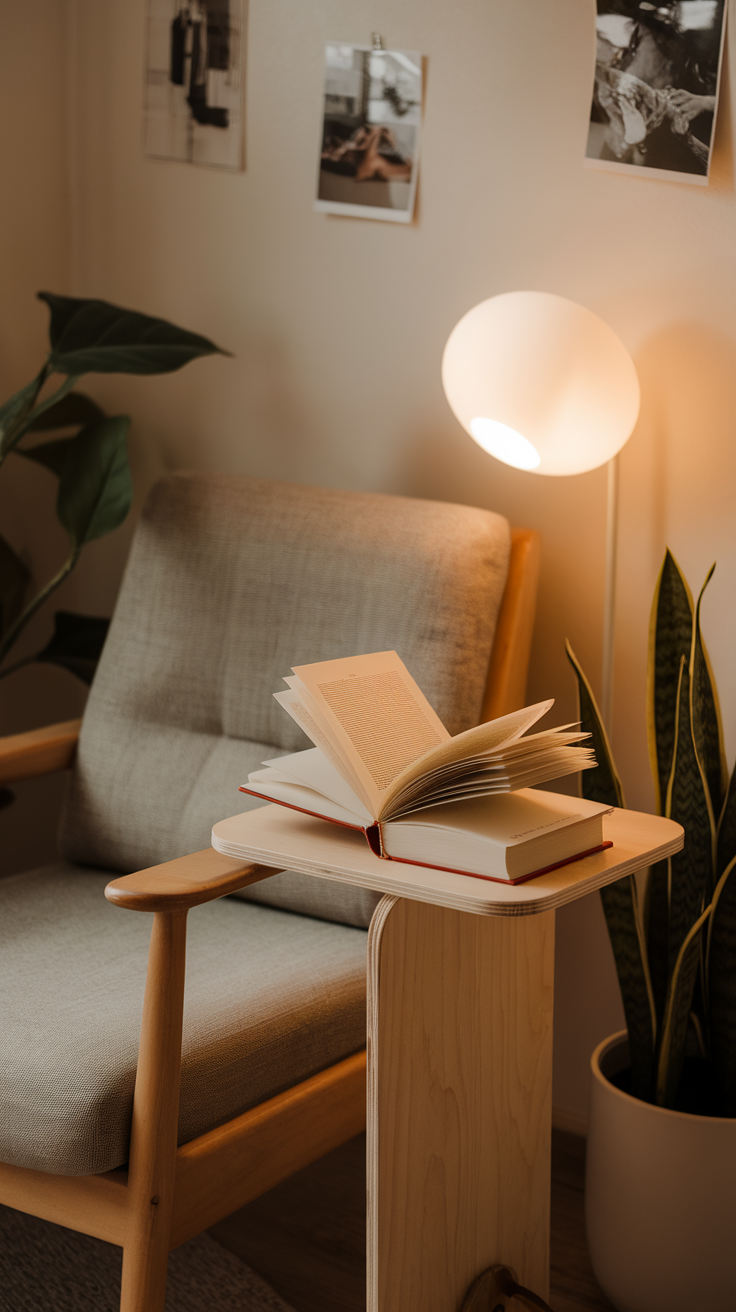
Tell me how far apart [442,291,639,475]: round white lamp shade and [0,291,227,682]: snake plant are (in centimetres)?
48

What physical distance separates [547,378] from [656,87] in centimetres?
48

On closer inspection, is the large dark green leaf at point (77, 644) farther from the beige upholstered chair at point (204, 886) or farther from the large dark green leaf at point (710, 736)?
the large dark green leaf at point (710, 736)

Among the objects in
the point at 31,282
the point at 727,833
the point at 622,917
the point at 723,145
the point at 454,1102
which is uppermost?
the point at 723,145

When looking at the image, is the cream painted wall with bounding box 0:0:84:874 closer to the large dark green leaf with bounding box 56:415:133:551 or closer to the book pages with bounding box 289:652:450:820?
the large dark green leaf with bounding box 56:415:133:551

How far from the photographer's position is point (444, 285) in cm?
186

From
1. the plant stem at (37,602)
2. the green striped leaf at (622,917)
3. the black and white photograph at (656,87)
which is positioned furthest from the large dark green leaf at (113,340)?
the green striped leaf at (622,917)

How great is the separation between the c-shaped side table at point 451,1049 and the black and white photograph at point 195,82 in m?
1.32

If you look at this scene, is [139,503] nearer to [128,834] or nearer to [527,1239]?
[128,834]

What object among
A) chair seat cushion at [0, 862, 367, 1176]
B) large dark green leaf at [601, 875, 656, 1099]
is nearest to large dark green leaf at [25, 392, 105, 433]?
chair seat cushion at [0, 862, 367, 1176]

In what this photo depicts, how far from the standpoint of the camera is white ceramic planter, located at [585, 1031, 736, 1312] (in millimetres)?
1427

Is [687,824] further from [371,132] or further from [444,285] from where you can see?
[371,132]

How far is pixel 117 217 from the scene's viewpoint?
87.6 inches

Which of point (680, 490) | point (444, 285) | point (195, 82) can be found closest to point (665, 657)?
point (680, 490)

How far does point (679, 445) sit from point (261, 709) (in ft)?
2.28
